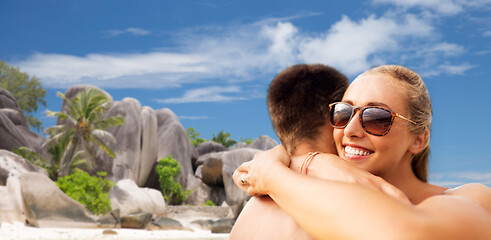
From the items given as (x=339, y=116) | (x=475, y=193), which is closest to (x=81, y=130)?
(x=339, y=116)

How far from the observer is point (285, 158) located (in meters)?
2.19

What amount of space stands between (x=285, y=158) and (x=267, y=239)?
0.35m

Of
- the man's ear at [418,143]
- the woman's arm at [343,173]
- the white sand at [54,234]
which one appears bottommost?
the white sand at [54,234]

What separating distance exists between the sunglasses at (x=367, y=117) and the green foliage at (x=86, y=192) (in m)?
22.2

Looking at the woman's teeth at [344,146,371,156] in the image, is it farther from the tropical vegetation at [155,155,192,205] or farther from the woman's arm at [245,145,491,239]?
the tropical vegetation at [155,155,192,205]

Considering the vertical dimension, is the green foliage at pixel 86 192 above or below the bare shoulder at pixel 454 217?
below

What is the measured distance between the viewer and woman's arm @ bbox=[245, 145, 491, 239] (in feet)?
5.45

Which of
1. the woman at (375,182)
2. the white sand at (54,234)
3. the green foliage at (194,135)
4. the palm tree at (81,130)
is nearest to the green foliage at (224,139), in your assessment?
the green foliage at (194,135)

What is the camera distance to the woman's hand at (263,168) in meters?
2.11

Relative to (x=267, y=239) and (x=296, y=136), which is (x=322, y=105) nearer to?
(x=296, y=136)

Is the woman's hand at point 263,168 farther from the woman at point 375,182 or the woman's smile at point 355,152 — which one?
the woman's smile at point 355,152

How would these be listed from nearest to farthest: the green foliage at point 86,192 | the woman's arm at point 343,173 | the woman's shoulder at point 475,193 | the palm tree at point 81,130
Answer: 1. the woman's arm at point 343,173
2. the woman's shoulder at point 475,193
3. the green foliage at point 86,192
4. the palm tree at point 81,130

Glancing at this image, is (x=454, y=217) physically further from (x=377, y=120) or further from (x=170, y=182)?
(x=170, y=182)

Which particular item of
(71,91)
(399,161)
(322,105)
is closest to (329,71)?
(322,105)
